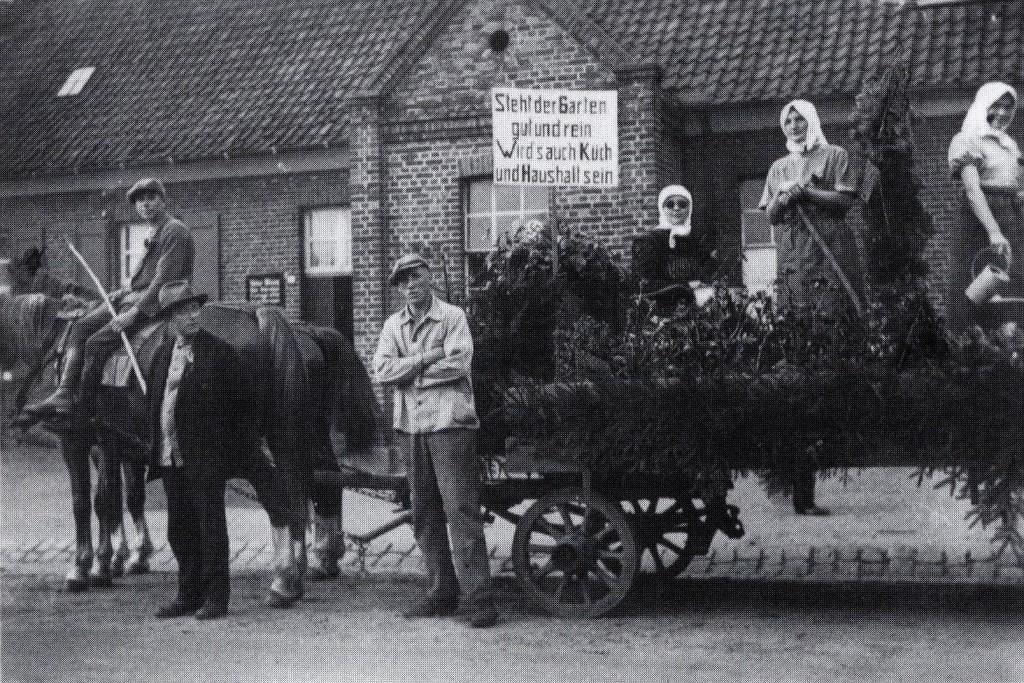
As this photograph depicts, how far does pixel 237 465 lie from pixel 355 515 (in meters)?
3.90

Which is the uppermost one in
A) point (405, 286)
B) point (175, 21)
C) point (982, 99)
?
point (175, 21)

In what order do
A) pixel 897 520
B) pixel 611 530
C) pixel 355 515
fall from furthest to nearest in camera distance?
1. pixel 355 515
2. pixel 897 520
3. pixel 611 530

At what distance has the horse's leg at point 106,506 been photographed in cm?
879

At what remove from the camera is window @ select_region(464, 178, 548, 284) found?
619 inches

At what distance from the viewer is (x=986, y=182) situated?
23.1 ft

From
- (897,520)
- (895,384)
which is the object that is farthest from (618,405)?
(897,520)

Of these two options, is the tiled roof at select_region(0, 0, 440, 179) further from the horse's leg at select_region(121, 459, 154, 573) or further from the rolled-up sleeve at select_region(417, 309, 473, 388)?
the rolled-up sleeve at select_region(417, 309, 473, 388)

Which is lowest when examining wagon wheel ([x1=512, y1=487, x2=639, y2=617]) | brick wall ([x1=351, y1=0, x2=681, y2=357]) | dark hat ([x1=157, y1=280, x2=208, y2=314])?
wagon wheel ([x1=512, y1=487, x2=639, y2=617])

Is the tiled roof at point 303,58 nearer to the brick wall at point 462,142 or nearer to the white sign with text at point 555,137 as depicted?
the brick wall at point 462,142

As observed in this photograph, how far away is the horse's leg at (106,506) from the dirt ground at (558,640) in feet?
2.27

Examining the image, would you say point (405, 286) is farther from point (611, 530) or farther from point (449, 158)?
point (449, 158)

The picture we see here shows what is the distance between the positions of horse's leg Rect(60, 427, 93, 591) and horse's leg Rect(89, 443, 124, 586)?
0.28 ft

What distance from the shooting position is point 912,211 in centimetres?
680

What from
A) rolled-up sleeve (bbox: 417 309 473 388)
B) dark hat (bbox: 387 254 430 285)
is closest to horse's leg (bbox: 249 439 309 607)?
rolled-up sleeve (bbox: 417 309 473 388)
